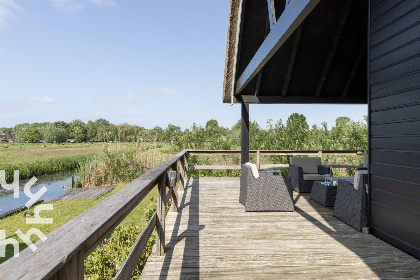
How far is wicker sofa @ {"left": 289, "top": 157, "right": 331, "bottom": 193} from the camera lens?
18.5 ft

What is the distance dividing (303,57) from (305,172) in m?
2.51

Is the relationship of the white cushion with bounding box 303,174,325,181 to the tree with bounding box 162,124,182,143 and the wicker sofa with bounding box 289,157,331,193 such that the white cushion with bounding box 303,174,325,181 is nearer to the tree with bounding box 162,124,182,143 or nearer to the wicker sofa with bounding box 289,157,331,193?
the wicker sofa with bounding box 289,157,331,193

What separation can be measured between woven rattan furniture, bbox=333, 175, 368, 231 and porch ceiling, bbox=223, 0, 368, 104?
201 centimetres

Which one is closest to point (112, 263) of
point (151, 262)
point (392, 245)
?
point (151, 262)

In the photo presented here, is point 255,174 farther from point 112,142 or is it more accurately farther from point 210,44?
point 210,44

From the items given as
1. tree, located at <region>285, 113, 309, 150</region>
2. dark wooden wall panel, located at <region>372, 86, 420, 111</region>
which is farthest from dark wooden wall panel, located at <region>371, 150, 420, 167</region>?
tree, located at <region>285, 113, 309, 150</region>

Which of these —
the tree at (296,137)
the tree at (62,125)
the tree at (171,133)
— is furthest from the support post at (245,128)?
the tree at (62,125)

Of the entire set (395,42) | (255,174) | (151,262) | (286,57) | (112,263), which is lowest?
(112,263)

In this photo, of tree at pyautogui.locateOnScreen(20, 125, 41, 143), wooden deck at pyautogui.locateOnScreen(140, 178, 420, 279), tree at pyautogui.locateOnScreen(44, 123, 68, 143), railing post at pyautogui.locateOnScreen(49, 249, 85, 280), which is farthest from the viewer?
tree at pyautogui.locateOnScreen(20, 125, 41, 143)

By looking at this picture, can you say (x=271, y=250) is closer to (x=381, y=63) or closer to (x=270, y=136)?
(x=381, y=63)

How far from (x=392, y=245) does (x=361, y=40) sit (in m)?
3.93

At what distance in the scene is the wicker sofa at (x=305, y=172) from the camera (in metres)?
5.63

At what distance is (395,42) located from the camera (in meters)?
2.84

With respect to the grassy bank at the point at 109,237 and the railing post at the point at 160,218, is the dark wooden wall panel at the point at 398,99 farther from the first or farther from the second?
the grassy bank at the point at 109,237
